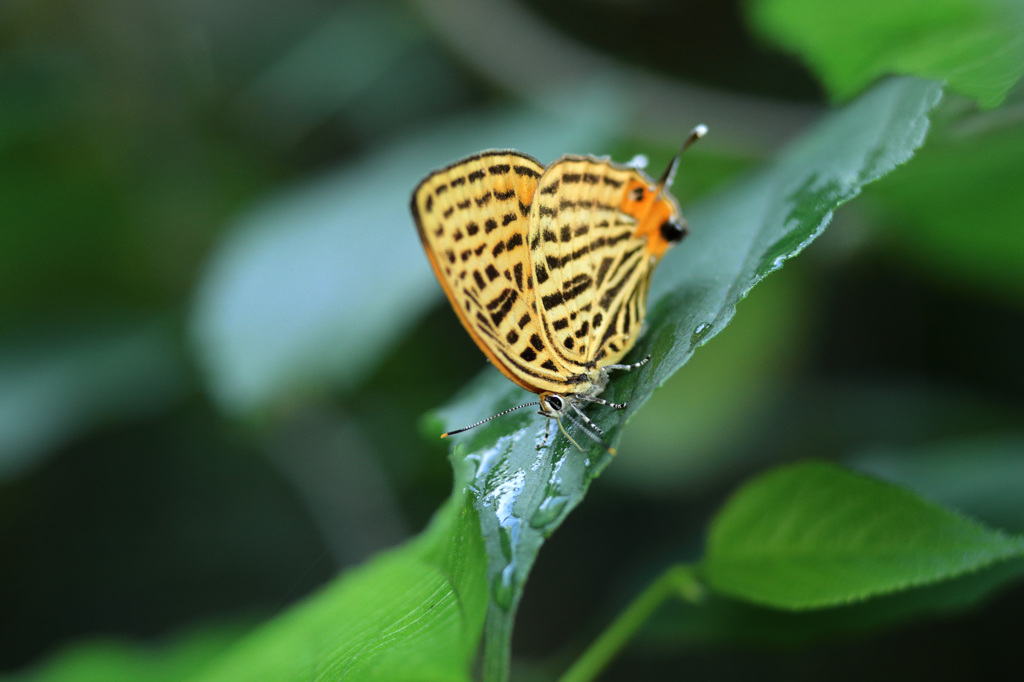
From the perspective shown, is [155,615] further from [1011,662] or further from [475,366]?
[1011,662]

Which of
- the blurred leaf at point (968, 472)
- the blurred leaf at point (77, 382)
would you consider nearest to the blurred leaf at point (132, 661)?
the blurred leaf at point (77, 382)

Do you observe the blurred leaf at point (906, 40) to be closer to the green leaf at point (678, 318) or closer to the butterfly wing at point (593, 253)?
the green leaf at point (678, 318)

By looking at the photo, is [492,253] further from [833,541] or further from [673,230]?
[833,541]

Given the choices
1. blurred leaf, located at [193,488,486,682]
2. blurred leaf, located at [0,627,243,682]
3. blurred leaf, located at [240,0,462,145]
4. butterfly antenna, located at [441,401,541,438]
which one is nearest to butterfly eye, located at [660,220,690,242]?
butterfly antenna, located at [441,401,541,438]

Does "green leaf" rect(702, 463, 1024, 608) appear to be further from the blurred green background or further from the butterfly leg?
the blurred green background

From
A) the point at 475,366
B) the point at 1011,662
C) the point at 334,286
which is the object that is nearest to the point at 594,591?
the point at 475,366

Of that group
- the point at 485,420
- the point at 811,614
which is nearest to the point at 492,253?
the point at 485,420

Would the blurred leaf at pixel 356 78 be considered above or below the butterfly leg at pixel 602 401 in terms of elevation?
above
